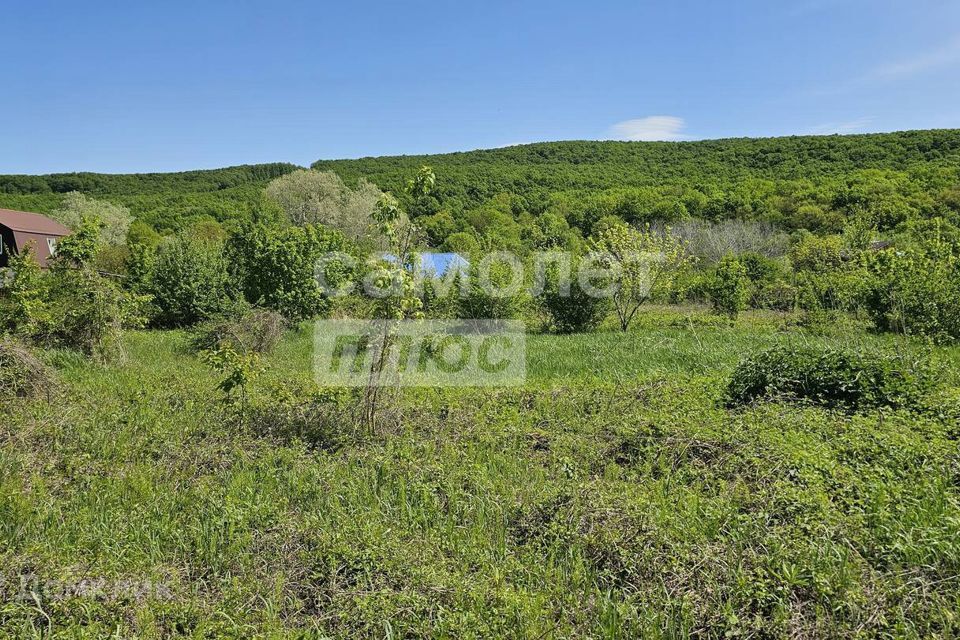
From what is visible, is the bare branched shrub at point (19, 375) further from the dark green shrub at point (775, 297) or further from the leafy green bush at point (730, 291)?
the dark green shrub at point (775, 297)

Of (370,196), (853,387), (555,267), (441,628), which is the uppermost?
(370,196)

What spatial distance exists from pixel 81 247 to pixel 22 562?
8399 mm

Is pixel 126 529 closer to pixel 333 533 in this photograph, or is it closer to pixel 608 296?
pixel 333 533

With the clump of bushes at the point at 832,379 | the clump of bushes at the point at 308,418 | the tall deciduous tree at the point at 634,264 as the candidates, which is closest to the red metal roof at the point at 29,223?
the tall deciduous tree at the point at 634,264

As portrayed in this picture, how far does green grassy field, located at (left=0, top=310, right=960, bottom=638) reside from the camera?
116 inches

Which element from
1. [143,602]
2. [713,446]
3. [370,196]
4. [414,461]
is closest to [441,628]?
[143,602]

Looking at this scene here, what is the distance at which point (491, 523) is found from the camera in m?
4.02

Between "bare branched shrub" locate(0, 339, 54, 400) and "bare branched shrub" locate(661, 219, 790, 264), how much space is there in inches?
1319

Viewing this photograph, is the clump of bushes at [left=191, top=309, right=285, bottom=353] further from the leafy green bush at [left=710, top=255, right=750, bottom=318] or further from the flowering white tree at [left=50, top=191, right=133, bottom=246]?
the flowering white tree at [left=50, top=191, right=133, bottom=246]

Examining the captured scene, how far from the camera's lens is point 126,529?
391 cm

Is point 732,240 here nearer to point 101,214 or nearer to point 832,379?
point 832,379

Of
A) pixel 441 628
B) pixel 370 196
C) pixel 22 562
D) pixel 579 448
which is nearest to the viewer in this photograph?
pixel 441 628

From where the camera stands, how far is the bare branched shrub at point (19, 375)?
698cm

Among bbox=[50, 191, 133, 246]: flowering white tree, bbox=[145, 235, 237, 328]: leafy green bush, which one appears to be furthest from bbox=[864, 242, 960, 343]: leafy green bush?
bbox=[50, 191, 133, 246]: flowering white tree
